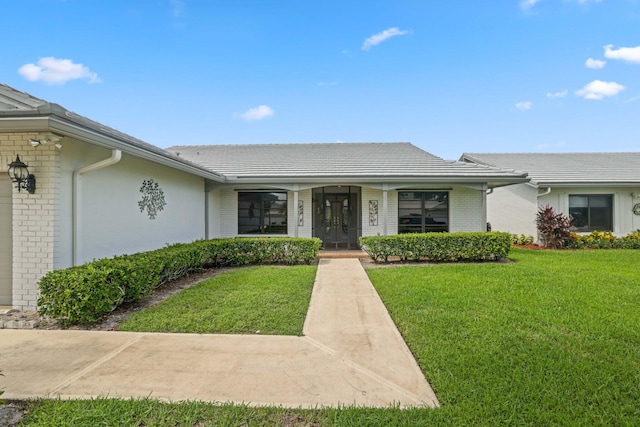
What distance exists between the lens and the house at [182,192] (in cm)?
463

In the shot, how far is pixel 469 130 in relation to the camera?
64.4 ft

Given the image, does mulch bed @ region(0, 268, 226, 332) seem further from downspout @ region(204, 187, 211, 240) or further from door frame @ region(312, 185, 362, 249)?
door frame @ region(312, 185, 362, 249)

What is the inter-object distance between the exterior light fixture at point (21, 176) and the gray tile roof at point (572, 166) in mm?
16528

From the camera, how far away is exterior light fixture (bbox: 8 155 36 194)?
176 inches

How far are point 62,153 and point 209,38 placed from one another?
374 inches

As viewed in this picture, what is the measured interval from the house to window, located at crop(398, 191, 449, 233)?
0.04 m

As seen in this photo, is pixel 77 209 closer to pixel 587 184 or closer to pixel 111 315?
pixel 111 315

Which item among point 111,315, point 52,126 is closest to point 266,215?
point 111,315

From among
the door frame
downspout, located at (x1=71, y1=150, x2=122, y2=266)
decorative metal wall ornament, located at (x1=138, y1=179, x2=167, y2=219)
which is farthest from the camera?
the door frame

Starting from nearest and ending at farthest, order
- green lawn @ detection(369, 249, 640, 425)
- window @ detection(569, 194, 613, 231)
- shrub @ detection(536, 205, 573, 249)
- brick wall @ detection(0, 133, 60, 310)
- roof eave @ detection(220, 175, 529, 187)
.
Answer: green lawn @ detection(369, 249, 640, 425) → brick wall @ detection(0, 133, 60, 310) → roof eave @ detection(220, 175, 529, 187) → shrub @ detection(536, 205, 573, 249) → window @ detection(569, 194, 613, 231)

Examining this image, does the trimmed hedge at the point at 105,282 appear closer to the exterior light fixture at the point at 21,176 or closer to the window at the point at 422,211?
the exterior light fixture at the point at 21,176

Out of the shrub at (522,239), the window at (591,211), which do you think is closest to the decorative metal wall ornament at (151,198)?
the shrub at (522,239)

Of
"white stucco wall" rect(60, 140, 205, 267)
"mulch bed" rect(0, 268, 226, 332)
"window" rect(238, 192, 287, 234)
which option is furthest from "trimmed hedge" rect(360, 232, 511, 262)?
"white stucco wall" rect(60, 140, 205, 267)

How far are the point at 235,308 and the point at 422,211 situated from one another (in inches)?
376
